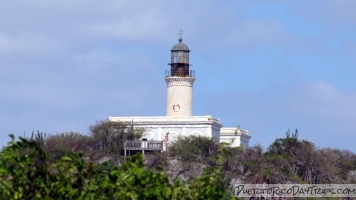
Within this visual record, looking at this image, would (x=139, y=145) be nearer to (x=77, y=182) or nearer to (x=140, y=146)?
(x=140, y=146)

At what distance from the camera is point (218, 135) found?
11050 centimetres

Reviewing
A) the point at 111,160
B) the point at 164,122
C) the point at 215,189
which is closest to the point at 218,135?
the point at 164,122

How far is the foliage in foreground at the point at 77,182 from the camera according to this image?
2558 cm

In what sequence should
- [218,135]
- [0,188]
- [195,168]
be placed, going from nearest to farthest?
1. [0,188]
2. [195,168]
3. [218,135]

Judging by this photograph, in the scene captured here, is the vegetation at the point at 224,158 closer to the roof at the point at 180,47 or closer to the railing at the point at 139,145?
the railing at the point at 139,145

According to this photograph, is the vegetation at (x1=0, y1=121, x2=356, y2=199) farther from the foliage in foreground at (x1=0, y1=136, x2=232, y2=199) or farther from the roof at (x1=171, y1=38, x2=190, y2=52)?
the foliage in foreground at (x1=0, y1=136, x2=232, y2=199)

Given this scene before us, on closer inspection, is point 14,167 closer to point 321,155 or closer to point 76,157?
point 76,157

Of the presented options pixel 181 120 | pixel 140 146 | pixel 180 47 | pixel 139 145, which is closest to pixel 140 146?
pixel 140 146

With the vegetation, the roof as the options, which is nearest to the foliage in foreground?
the vegetation

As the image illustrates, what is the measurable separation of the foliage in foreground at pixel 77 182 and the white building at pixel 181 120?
8146 centimetres

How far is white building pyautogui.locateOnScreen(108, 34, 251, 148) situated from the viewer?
355 ft

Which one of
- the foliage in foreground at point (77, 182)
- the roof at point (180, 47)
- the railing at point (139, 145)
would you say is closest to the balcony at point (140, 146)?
the railing at point (139, 145)

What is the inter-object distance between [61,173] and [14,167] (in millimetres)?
839

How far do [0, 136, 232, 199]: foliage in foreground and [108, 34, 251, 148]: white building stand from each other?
8146cm
